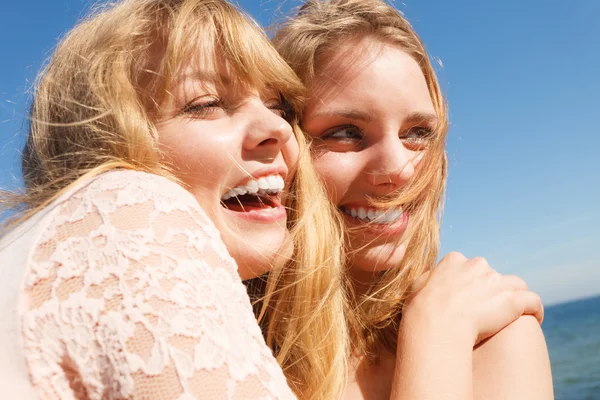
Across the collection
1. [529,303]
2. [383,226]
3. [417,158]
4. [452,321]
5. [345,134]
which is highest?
[345,134]

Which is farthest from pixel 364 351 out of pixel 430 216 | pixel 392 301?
pixel 430 216

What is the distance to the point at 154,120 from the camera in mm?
2156

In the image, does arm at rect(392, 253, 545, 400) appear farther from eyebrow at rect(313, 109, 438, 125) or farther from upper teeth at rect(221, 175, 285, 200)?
upper teeth at rect(221, 175, 285, 200)

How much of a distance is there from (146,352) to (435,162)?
229 centimetres

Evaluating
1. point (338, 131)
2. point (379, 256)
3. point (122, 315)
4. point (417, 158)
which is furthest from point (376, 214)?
point (122, 315)

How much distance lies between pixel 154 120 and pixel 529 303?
6.95 feet

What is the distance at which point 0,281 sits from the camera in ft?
4.04

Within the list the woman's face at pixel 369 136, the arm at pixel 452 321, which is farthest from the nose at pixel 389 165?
the arm at pixel 452 321

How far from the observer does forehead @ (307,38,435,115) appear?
284cm

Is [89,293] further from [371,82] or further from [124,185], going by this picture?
[371,82]

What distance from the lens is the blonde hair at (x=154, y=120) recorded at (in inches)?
79.4

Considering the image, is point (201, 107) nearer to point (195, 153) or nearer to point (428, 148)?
point (195, 153)

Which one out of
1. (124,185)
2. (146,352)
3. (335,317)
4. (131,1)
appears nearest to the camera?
(146,352)

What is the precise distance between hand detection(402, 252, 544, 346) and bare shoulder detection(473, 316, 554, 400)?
Answer: 0.06 meters
